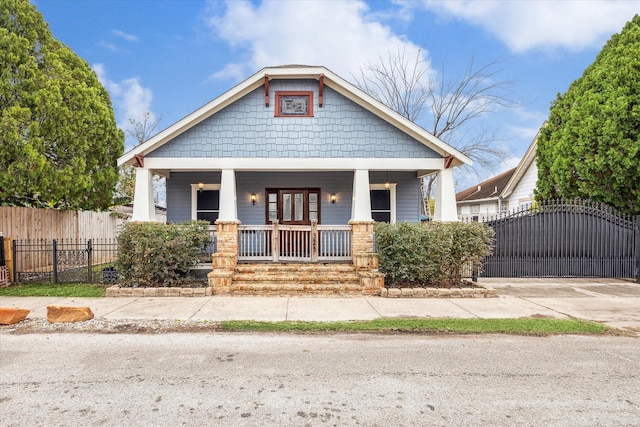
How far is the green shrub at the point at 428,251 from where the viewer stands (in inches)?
346

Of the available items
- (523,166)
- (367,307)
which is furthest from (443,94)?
(367,307)

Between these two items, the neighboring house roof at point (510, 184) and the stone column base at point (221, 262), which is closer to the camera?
the stone column base at point (221, 262)

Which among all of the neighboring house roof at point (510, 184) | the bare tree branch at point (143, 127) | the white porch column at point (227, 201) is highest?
the bare tree branch at point (143, 127)

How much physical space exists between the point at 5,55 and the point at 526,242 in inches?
677

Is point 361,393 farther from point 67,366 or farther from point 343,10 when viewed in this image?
point 343,10

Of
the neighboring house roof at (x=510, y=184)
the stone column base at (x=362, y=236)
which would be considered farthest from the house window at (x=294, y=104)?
the neighboring house roof at (x=510, y=184)

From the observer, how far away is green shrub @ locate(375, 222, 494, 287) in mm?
8789

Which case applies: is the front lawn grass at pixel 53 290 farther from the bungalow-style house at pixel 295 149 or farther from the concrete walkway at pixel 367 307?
the bungalow-style house at pixel 295 149

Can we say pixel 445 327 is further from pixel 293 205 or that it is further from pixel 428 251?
pixel 293 205

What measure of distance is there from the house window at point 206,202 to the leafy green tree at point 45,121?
3795 mm

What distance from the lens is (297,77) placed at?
1053cm

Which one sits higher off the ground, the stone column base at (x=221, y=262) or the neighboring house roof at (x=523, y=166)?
the neighboring house roof at (x=523, y=166)

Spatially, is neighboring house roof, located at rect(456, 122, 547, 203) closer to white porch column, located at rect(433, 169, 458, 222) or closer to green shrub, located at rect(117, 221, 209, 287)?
white porch column, located at rect(433, 169, 458, 222)

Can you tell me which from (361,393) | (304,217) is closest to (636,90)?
(304,217)
